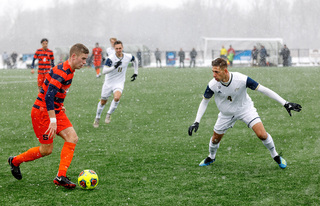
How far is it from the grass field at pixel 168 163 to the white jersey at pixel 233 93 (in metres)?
0.94

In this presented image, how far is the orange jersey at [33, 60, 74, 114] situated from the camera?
5.31 metres

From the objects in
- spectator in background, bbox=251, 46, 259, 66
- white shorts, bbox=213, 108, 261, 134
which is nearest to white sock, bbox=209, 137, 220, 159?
white shorts, bbox=213, 108, 261, 134

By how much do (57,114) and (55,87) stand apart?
504mm

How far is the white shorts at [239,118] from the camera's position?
6.24m

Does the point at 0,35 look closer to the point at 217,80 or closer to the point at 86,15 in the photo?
the point at 86,15

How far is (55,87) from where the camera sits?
5.34 m

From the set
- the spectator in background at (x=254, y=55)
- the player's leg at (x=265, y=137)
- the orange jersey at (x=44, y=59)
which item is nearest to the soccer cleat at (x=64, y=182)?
the player's leg at (x=265, y=137)

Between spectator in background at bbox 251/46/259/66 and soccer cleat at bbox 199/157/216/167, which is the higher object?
spectator in background at bbox 251/46/259/66

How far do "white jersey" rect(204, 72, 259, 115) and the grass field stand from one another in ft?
3.09

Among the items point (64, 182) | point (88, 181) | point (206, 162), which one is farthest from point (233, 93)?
point (64, 182)

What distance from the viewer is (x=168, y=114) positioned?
1223 centimetres

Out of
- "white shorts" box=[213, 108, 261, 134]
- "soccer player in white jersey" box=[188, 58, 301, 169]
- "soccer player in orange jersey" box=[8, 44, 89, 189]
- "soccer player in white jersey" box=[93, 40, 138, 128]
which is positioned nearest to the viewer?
"soccer player in orange jersey" box=[8, 44, 89, 189]

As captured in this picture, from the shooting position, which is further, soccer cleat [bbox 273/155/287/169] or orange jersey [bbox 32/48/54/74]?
orange jersey [bbox 32/48/54/74]

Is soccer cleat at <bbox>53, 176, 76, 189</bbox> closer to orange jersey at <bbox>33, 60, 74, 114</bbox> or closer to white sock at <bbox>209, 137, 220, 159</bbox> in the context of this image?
orange jersey at <bbox>33, 60, 74, 114</bbox>
